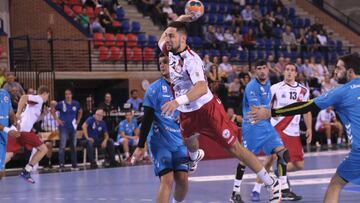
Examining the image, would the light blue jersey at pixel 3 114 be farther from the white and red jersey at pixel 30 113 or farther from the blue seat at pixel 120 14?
the blue seat at pixel 120 14

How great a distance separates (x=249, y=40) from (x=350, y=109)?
2032cm

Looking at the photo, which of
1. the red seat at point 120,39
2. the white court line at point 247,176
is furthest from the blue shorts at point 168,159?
the red seat at point 120,39

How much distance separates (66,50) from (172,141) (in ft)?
47.0

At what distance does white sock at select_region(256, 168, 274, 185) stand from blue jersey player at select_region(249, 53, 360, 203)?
46.9 inches

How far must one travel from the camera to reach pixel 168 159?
7367mm

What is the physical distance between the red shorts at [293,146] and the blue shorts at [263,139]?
1.84 ft

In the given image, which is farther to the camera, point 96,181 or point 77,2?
point 77,2

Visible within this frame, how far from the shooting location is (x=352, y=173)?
6.34m

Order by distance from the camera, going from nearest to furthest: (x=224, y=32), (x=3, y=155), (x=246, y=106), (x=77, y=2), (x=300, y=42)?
(x=246, y=106), (x=3, y=155), (x=77, y=2), (x=224, y=32), (x=300, y=42)

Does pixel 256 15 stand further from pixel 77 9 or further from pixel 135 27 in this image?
pixel 77 9

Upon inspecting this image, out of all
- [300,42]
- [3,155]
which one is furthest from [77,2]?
[3,155]

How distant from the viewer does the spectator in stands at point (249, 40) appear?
1022 inches

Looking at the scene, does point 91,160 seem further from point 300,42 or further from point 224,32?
point 300,42

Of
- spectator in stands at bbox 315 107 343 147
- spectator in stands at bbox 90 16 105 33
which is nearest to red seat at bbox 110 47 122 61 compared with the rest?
spectator in stands at bbox 90 16 105 33
